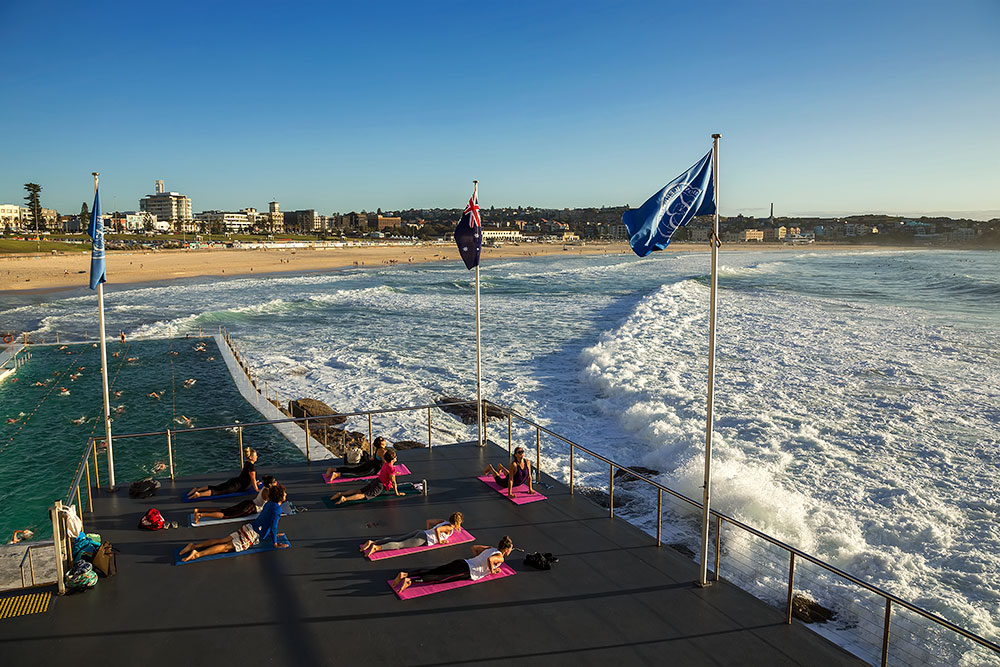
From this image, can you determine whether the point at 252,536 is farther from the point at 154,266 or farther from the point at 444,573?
the point at 154,266

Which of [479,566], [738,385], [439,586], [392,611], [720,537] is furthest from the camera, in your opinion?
[738,385]

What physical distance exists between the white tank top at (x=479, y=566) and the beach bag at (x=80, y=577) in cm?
438

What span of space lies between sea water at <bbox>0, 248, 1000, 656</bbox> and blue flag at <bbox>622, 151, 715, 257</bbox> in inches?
277

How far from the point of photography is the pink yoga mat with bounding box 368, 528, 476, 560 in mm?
8312

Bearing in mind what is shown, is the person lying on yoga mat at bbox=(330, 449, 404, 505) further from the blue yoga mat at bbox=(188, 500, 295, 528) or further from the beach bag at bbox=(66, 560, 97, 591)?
the beach bag at bbox=(66, 560, 97, 591)

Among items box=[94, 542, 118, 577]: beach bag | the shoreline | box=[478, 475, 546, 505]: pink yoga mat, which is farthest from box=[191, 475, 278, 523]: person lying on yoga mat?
the shoreline

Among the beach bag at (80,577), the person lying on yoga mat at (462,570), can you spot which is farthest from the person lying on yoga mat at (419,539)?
the beach bag at (80,577)

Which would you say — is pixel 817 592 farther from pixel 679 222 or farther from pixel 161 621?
pixel 161 621

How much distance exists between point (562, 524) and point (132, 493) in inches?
270

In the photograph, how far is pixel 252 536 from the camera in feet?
28.1

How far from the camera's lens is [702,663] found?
6.12 m

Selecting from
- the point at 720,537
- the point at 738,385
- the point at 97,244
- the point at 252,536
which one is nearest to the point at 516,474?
the point at 720,537

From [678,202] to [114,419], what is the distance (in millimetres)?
20264

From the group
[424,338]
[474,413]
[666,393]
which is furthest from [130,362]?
[666,393]
